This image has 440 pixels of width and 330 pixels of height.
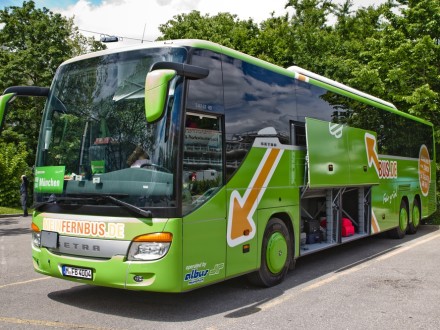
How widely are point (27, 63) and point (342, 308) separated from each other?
99.7 feet

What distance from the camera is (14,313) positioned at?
583cm

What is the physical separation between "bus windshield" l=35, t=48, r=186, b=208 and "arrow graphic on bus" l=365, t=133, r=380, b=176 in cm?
626

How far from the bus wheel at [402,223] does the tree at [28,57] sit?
22447 millimetres

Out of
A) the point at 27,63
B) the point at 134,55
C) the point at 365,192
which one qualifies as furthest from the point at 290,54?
the point at 134,55

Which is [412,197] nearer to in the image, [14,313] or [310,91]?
[310,91]

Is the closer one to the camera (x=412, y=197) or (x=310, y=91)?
(x=310, y=91)

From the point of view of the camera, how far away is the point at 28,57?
31.7 metres

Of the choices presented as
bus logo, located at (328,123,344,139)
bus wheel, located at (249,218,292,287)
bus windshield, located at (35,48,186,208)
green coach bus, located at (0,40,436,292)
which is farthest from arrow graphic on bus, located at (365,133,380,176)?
bus windshield, located at (35,48,186,208)

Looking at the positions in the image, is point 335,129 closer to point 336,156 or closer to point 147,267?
point 336,156

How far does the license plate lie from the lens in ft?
18.7

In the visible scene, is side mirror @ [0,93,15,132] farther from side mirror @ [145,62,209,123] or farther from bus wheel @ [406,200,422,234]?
bus wheel @ [406,200,422,234]

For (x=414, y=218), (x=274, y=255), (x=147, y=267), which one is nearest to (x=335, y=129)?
(x=274, y=255)

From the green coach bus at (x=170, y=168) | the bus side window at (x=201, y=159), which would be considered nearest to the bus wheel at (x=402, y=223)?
the green coach bus at (x=170, y=168)

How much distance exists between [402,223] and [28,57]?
26.7m
